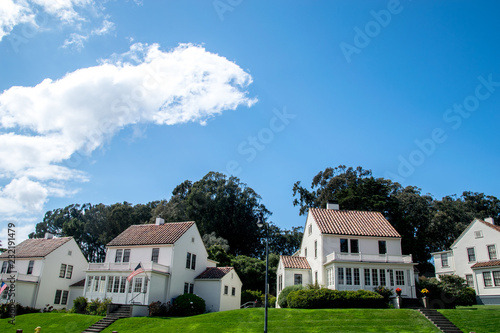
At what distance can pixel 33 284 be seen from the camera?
36.2m

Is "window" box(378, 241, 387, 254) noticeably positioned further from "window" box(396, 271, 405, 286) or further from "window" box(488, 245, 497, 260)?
"window" box(488, 245, 497, 260)

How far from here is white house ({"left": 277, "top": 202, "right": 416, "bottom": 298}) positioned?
102 ft

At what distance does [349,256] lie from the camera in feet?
103

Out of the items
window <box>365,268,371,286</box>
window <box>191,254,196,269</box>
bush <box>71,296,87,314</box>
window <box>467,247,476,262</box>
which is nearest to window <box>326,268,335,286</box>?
window <box>365,268,371,286</box>

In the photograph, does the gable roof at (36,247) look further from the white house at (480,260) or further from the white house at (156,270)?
the white house at (480,260)

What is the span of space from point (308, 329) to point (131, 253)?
65.8ft

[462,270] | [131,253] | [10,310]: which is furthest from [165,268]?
[462,270]

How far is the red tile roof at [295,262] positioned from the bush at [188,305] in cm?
866

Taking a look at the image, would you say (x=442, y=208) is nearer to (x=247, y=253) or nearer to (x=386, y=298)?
(x=247, y=253)

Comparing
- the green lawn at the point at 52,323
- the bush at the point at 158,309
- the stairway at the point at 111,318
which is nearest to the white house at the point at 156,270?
the bush at the point at 158,309

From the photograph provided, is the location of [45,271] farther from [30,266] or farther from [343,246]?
[343,246]

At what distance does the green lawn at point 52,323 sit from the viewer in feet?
85.7

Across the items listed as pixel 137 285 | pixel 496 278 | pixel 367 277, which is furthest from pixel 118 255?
pixel 496 278

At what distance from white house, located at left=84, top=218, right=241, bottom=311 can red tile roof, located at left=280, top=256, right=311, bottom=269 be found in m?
5.38
